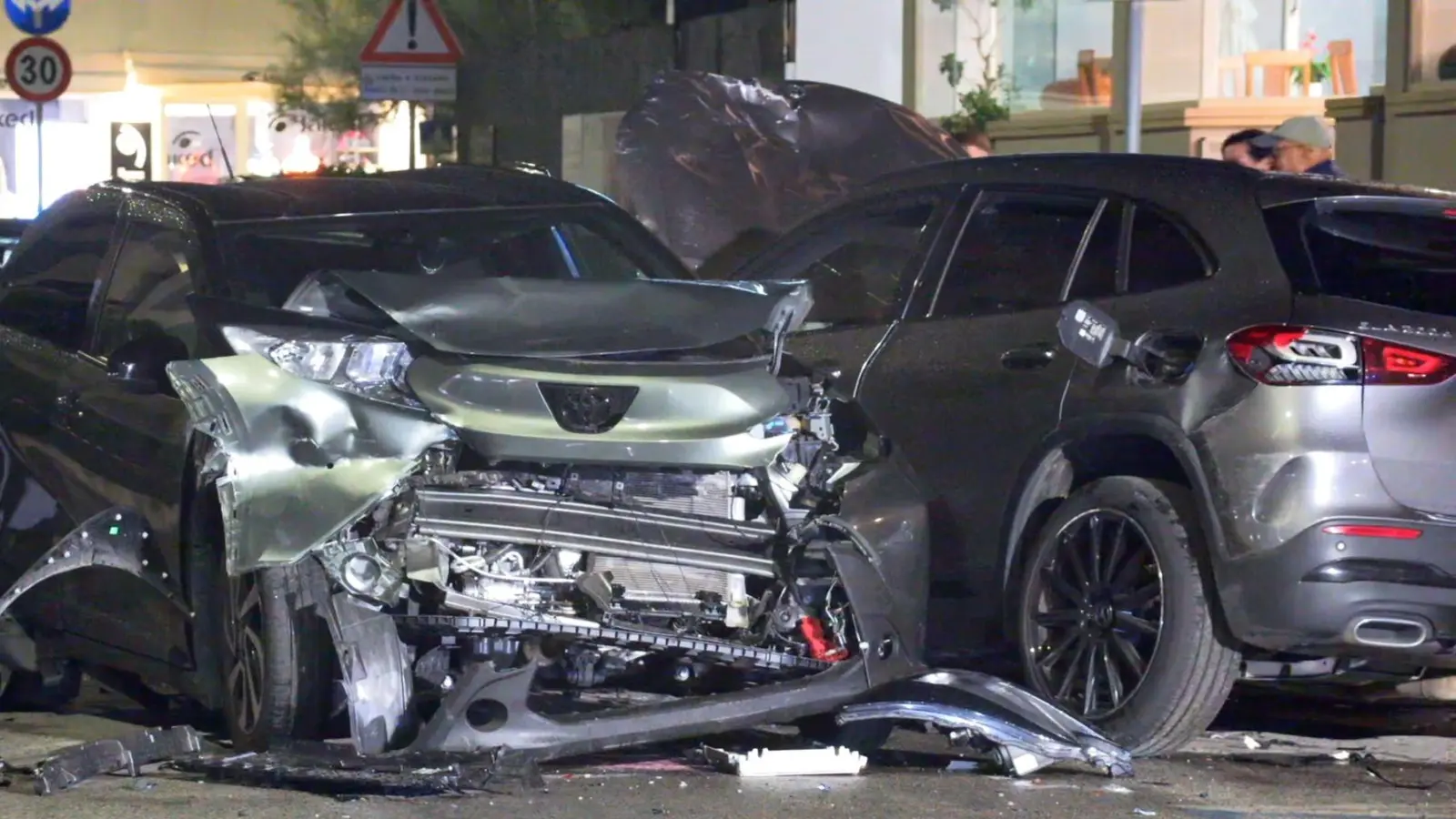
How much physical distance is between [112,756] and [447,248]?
2.15 meters

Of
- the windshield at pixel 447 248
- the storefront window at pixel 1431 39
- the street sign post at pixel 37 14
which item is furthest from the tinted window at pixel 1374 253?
the street sign post at pixel 37 14

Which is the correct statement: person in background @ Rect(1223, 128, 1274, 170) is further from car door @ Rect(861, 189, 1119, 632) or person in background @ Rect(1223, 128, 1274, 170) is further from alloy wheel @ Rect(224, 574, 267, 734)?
alloy wheel @ Rect(224, 574, 267, 734)

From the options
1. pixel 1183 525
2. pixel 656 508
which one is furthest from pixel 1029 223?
pixel 656 508

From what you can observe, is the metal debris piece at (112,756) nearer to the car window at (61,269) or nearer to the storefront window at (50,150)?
the car window at (61,269)

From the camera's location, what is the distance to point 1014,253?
7.04m

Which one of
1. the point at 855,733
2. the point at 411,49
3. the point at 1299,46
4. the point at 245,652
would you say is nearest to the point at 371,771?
the point at 245,652

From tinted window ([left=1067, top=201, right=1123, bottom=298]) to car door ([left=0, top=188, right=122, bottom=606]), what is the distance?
10.0 feet

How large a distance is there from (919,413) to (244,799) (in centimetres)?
257

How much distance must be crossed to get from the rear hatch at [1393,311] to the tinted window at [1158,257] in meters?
0.27

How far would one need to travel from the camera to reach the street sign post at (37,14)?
1817cm

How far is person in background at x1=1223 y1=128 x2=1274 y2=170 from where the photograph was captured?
411 inches

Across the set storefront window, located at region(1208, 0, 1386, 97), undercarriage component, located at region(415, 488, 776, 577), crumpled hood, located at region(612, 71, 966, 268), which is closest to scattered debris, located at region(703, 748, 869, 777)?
undercarriage component, located at region(415, 488, 776, 577)

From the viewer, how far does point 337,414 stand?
18.0ft

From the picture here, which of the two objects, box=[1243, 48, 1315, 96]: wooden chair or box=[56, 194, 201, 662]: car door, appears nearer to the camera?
box=[56, 194, 201, 662]: car door
